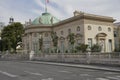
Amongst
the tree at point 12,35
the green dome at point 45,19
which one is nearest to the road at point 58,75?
the tree at point 12,35

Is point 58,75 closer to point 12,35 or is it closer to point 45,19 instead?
point 12,35

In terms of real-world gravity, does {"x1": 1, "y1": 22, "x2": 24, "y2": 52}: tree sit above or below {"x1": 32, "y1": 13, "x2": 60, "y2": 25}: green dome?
below

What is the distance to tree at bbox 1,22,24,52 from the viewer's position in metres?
70.9

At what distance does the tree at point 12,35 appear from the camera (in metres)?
70.9

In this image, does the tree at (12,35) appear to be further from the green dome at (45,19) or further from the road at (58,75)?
the road at (58,75)

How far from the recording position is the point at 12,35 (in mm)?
71812

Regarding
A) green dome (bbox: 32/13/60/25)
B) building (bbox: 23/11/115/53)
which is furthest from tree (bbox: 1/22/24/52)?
building (bbox: 23/11/115/53)

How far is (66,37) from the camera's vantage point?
59250 mm

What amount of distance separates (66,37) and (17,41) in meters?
22.7

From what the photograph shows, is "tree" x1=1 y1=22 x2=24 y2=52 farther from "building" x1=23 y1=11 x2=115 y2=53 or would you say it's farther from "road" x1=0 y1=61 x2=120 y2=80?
"road" x1=0 y1=61 x2=120 y2=80

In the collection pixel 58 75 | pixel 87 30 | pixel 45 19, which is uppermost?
pixel 45 19

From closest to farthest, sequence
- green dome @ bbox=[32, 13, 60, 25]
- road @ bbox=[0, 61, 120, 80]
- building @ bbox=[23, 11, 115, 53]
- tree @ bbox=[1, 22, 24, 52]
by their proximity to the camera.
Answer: road @ bbox=[0, 61, 120, 80] < building @ bbox=[23, 11, 115, 53] < tree @ bbox=[1, 22, 24, 52] < green dome @ bbox=[32, 13, 60, 25]

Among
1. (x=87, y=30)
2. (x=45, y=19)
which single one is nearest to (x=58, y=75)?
(x=87, y=30)

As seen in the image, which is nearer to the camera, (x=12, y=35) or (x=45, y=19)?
(x=12, y=35)
